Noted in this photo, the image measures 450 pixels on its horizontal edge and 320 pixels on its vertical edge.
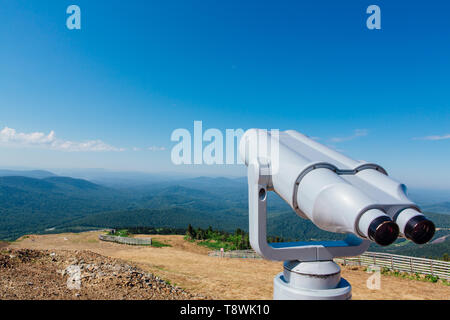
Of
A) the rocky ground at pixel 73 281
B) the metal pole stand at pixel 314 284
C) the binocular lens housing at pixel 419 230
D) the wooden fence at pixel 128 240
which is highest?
the binocular lens housing at pixel 419 230

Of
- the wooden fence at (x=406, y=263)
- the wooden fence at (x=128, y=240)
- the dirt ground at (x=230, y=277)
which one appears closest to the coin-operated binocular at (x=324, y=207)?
the dirt ground at (x=230, y=277)

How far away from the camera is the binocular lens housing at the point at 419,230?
244cm

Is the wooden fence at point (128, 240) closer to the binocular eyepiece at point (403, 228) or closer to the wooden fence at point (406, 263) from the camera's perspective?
the wooden fence at point (406, 263)

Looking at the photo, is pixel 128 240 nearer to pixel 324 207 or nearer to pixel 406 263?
pixel 406 263

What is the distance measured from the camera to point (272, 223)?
6560 inches

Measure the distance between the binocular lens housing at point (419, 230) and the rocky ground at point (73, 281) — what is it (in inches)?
305

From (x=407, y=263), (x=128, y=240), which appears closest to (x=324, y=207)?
(x=407, y=263)

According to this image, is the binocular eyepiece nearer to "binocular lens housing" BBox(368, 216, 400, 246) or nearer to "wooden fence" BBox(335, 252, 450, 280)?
"binocular lens housing" BBox(368, 216, 400, 246)

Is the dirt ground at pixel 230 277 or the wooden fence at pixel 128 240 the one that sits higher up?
the dirt ground at pixel 230 277

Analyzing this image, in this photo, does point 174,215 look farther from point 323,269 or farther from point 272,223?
point 323,269

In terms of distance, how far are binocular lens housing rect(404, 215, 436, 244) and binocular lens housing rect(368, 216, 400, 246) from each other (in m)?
0.19

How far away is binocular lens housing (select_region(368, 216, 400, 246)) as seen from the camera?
233 centimetres

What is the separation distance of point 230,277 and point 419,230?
37.9ft
